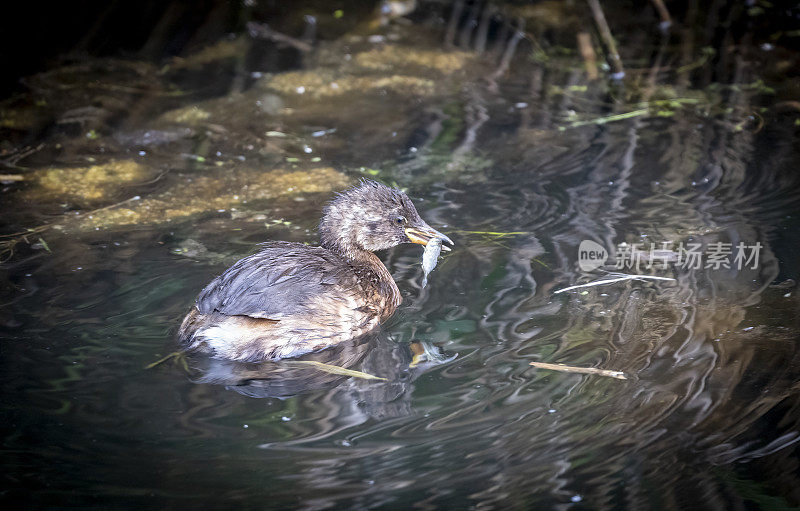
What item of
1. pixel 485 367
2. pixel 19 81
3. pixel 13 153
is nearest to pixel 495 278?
pixel 485 367

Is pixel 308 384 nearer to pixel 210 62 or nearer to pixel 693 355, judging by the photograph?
pixel 693 355

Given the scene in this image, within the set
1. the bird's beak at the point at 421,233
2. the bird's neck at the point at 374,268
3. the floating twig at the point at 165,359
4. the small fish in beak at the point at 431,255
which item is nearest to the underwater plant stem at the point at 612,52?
the bird's beak at the point at 421,233

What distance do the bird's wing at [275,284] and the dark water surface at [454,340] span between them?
1.14 ft

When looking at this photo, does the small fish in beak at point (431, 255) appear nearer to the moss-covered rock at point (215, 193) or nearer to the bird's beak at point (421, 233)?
the bird's beak at point (421, 233)

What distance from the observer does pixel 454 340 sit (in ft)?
16.3

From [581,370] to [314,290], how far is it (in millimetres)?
1672

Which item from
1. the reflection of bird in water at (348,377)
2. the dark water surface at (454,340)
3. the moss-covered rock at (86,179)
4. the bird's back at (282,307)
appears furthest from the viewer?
the moss-covered rock at (86,179)

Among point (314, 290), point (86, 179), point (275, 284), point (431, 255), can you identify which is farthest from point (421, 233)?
point (86, 179)

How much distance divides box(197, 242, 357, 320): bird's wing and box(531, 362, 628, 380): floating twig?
4.35 feet

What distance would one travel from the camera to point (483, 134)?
7.84m

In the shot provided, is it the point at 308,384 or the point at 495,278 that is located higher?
the point at 495,278

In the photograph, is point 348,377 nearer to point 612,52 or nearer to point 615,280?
point 615,280

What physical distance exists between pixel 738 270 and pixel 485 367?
203 cm

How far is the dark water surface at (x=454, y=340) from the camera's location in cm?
391
